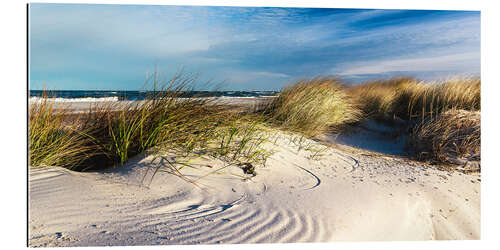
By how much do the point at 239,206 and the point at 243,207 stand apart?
26 mm

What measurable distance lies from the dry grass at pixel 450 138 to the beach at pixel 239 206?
0.84 m

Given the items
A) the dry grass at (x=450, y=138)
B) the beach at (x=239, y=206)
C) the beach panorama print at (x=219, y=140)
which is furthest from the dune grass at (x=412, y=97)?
the beach at (x=239, y=206)

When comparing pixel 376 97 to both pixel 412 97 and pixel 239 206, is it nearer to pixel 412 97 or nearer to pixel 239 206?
pixel 412 97

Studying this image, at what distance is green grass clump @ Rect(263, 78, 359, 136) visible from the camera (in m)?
3.87

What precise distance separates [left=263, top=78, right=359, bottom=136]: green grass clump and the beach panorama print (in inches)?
8.4

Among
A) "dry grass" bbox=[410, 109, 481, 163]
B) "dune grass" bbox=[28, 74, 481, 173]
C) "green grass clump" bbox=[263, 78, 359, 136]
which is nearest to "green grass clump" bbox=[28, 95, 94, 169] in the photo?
"dune grass" bbox=[28, 74, 481, 173]

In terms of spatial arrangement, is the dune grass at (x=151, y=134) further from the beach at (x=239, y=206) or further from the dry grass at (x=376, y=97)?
the dry grass at (x=376, y=97)

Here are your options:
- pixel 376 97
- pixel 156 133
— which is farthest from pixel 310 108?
pixel 156 133

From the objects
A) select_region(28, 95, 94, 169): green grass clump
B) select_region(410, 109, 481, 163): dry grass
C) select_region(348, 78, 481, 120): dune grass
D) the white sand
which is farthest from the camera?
select_region(348, 78, 481, 120): dune grass

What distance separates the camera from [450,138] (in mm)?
3533

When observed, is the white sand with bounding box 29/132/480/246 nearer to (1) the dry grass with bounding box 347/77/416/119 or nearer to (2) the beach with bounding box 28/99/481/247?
(2) the beach with bounding box 28/99/481/247

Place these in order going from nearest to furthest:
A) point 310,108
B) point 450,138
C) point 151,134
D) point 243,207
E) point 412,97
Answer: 1. point 243,207
2. point 151,134
3. point 450,138
4. point 310,108
5. point 412,97
